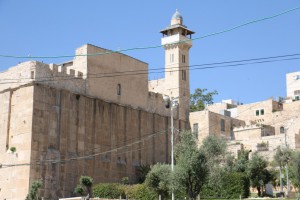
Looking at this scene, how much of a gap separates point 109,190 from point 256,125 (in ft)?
81.4

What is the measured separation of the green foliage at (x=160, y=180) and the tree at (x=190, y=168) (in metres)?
3.34

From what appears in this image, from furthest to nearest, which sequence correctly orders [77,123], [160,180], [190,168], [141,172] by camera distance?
[141,172] → [77,123] → [160,180] → [190,168]

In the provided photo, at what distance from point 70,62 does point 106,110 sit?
548 centimetres

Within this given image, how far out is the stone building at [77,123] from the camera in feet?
124

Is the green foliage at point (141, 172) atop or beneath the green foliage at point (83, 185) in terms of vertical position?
atop

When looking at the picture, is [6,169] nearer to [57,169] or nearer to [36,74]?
[57,169]

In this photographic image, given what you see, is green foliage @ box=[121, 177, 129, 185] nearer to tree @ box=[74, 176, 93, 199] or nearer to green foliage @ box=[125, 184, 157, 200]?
green foliage @ box=[125, 184, 157, 200]

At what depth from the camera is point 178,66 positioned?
5597 centimetres

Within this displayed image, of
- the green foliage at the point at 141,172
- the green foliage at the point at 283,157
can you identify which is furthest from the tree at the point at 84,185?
the green foliage at the point at 283,157

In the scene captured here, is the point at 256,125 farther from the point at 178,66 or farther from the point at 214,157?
the point at 214,157

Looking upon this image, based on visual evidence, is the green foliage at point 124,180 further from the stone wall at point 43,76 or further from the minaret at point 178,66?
the minaret at point 178,66

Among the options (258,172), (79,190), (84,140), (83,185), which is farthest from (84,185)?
(258,172)

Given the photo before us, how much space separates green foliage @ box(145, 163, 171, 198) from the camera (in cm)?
3319

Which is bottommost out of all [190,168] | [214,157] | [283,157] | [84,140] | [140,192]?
[140,192]
